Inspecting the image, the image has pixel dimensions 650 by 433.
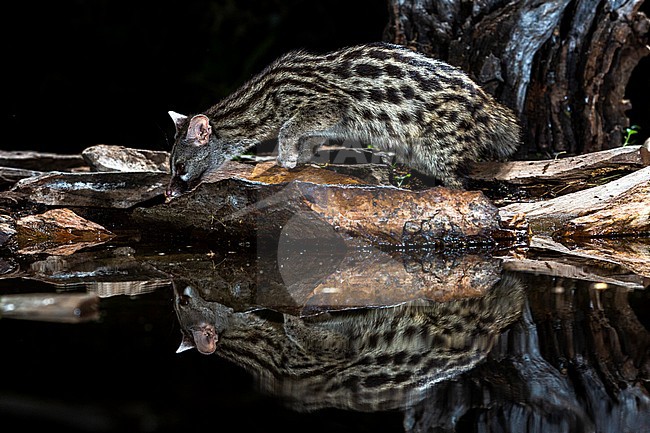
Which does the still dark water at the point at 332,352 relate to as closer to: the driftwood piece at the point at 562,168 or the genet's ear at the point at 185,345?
the genet's ear at the point at 185,345

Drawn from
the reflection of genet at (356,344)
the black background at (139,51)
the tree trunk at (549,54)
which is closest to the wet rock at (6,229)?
the reflection of genet at (356,344)

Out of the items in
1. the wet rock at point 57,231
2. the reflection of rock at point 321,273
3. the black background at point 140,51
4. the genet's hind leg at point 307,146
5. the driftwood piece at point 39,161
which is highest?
the black background at point 140,51

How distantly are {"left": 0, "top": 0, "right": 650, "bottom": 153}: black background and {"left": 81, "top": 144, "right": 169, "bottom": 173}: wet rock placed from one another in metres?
3.59

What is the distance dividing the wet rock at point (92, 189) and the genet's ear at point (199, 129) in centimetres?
46

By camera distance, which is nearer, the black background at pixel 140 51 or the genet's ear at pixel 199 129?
the genet's ear at pixel 199 129

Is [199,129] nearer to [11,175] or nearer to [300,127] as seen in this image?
[300,127]

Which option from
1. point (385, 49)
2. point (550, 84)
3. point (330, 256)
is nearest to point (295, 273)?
point (330, 256)

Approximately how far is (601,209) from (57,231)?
12.1 feet

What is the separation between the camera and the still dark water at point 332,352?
6.43 feet

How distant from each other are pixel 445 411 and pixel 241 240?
3.13 m

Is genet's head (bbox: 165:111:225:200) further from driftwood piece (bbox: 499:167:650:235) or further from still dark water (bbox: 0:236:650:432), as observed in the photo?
driftwood piece (bbox: 499:167:650:235)

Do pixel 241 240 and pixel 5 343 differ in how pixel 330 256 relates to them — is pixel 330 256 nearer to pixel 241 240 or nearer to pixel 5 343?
pixel 241 240

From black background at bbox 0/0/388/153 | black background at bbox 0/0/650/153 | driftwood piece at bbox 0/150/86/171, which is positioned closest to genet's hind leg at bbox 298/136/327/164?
driftwood piece at bbox 0/150/86/171

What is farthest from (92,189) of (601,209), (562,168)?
(601,209)
